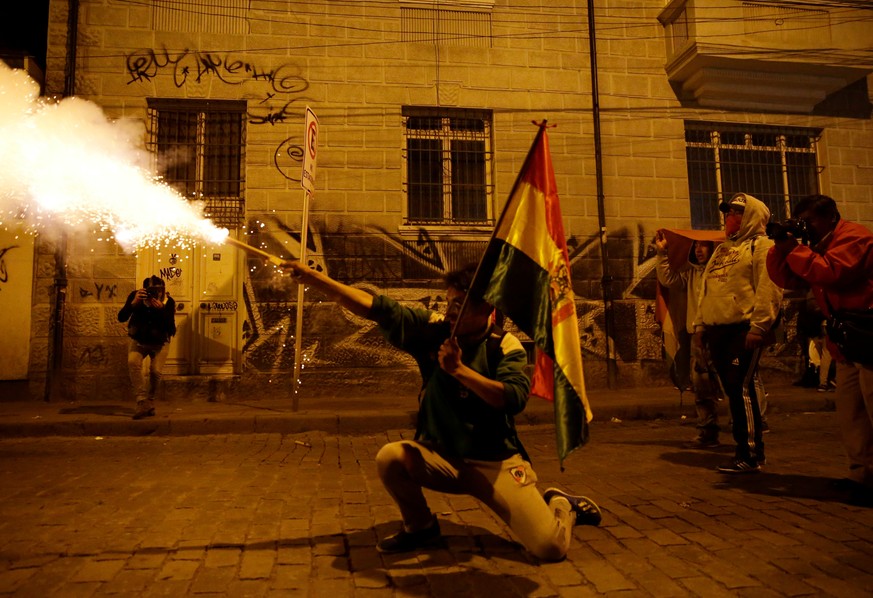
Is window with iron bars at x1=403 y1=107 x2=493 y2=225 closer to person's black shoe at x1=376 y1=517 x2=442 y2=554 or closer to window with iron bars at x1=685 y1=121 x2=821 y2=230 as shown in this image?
window with iron bars at x1=685 y1=121 x2=821 y2=230

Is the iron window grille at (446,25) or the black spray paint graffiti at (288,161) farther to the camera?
the iron window grille at (446,25)

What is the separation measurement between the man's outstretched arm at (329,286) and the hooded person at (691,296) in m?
3.52

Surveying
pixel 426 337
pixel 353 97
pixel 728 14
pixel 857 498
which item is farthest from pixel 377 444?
pixel 728 14

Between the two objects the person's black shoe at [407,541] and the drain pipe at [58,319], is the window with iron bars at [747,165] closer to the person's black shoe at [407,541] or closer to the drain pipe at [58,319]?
the person's black shoe at [407,541]

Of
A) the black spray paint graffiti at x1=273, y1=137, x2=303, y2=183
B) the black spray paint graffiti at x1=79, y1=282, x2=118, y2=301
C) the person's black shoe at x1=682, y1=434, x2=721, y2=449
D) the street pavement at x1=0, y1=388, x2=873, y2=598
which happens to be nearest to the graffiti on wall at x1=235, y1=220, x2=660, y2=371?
the black spray paint graffiti at x1=273, y1=137, x2=303, y2=183

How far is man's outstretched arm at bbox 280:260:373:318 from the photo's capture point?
2736 mm

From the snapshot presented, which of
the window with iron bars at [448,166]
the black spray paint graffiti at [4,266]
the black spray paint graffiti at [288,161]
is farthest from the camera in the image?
the window with iron bars at [448,166]

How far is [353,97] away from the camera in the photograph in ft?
31.4

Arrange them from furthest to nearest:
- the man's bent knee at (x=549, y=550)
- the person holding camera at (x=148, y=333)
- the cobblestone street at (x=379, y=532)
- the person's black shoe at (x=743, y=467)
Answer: the person holding camera at (x=148, y=333)
the person's black shoe at (x=743, y=467)
the man's bent knee at (x=549, y=550)
the cobblestone street at (x=379, y=532)

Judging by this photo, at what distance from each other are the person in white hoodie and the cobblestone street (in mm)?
337

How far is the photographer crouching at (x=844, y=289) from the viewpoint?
3508 millimetres

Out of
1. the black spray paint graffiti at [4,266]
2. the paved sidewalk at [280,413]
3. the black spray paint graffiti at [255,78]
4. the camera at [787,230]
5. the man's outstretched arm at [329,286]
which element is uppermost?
the black spray paint graffiti at [255,78]

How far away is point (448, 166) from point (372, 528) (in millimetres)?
7488

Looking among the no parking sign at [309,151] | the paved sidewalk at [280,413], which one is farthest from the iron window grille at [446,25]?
the paved sidewalk at [280,413]
